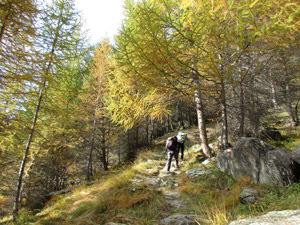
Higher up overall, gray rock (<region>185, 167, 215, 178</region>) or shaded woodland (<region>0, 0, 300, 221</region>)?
shaded woodland (<region>0, 0, 300, 221</region>)

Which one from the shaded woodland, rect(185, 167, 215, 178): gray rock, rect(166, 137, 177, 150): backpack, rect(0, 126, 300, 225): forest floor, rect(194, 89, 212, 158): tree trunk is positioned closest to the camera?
rect(0, 126, 300, 225): forest floor

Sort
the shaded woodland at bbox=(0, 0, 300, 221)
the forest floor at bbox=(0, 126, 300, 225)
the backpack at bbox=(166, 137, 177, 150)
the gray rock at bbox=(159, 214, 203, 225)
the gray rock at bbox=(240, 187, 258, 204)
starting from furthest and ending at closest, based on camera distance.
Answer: the backpack at bbox=(166, 137, 177, 150), the shaded woodland at bbox=(0, 0, 300, 221), the gray rock at bbox=(240, 187, 258, 204), the forest floor at bbox=(0, 126, 300, 225), the gray rock at bbox=(159, 214, 203, 225)

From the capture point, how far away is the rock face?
386cm

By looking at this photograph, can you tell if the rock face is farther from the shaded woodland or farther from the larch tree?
the larch tree

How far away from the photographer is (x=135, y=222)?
3096 millimetres

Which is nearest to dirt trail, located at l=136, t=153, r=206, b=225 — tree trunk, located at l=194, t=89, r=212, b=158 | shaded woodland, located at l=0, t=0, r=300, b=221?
tree trunk, located at l=194, t=89, r=212, b=158

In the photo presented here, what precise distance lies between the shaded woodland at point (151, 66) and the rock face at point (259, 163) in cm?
163

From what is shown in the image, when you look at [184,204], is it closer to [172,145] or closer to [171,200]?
[171,200]

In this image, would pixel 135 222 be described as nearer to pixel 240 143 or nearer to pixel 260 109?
pixel 240 143

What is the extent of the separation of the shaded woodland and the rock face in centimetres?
163

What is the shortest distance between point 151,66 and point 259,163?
4022 mm

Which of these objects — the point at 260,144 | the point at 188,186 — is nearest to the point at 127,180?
the point at 188,186

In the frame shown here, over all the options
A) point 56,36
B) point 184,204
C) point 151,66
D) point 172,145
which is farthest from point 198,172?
point 56,36

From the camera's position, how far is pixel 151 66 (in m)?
4.34
